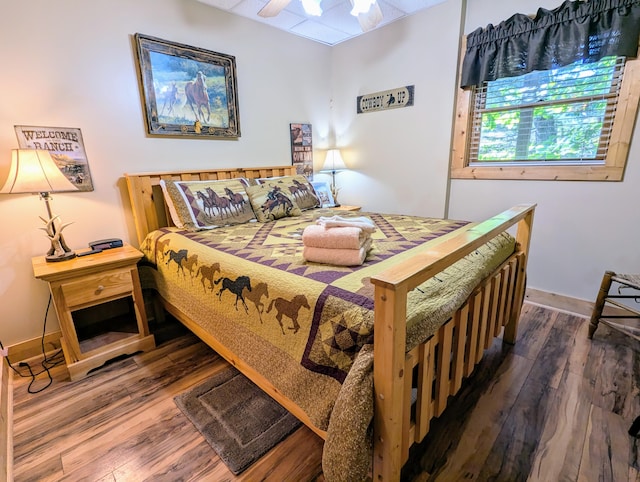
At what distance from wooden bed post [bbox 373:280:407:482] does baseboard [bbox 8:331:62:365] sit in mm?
2304

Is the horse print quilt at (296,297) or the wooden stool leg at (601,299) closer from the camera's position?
the horse print quilt at (296,297)

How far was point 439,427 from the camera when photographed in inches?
55.7

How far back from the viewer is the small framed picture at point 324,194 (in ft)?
10.2

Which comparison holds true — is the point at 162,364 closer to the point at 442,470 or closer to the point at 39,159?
the point at 39,159

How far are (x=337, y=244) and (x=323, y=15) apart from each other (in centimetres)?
255

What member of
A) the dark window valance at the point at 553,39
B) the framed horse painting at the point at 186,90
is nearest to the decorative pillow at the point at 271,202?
the framed horse painting at the point at 186,90

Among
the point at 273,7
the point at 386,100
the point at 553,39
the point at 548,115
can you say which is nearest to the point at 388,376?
the point at 273,7

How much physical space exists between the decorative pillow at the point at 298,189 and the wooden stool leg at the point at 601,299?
2.16 m

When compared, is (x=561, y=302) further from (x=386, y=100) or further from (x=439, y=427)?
(x=386, y=100)

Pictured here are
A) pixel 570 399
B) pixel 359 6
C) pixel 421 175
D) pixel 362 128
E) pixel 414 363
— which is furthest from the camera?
pixel 362 128

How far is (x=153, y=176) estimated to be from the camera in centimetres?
236

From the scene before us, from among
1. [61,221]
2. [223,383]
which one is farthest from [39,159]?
[223,383]

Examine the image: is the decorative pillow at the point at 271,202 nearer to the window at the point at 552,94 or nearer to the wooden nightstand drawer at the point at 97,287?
the wooden nightstand drawer at the point at 97,287

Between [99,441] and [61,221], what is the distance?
1418 mm
